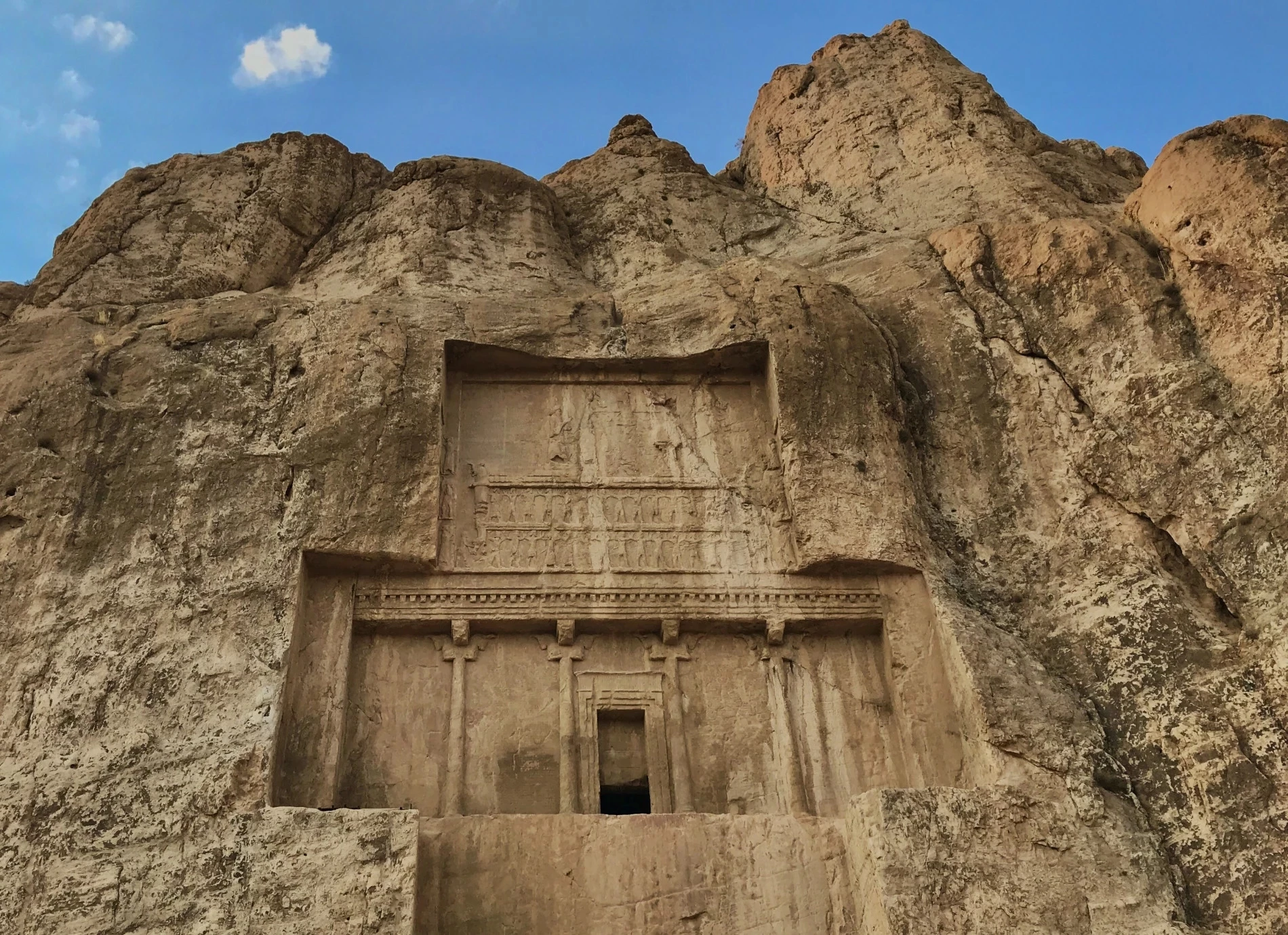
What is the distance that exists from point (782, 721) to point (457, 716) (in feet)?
7.90

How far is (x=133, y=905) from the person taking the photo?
22.4 ft

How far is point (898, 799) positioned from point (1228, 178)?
5.88 metres

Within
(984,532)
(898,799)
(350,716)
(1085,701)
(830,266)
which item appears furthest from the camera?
(830,266)

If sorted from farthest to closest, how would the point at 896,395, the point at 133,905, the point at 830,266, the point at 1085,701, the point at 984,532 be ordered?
1. the point at 830,266
2. the point at 896,395
3. the point at 984,532
4. the point at 1085,701
5. the point at 133,905

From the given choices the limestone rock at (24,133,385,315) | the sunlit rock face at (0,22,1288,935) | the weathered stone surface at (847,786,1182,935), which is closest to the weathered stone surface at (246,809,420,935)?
the sunlit rock face at (0,22,1288,935)

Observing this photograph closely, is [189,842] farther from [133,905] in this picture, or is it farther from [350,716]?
[350,716]

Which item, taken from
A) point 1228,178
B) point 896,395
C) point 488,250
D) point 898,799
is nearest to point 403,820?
point 898,799

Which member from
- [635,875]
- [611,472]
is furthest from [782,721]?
[611,472]

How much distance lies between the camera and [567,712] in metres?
8.62

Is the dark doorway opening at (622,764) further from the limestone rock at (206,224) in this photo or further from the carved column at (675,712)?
the limestone rock at (206,224)

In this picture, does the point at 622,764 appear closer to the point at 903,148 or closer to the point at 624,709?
the point at 624,709

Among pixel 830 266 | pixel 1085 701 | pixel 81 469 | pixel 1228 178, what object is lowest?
pixel 1085 701

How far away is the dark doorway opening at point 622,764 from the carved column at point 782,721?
0.97m

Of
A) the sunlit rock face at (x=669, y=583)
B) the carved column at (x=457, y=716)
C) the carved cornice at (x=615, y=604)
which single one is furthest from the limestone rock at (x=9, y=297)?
the carved column at (x=457, y=716)
